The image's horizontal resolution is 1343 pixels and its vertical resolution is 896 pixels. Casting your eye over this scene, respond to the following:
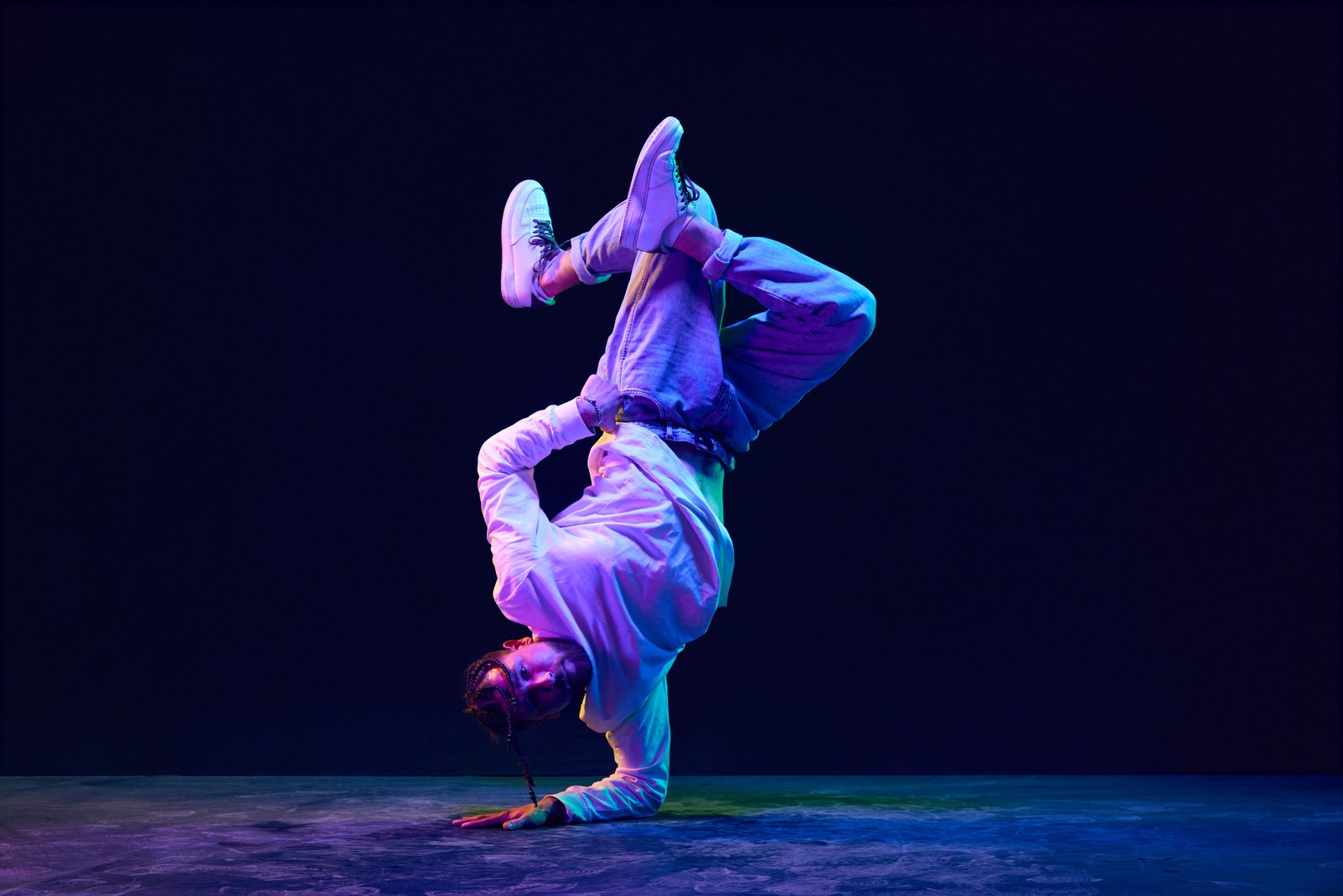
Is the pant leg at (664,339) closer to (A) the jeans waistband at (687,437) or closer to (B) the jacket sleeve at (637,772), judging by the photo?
(A) the jeans waistband at (687,437)

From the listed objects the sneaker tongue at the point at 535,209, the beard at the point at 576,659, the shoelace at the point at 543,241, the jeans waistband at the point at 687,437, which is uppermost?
the sneaker tongue at the point at 535,209

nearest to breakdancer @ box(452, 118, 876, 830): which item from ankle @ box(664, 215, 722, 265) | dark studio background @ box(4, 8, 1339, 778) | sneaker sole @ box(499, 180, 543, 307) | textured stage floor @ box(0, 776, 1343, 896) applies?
ankle @ box(664, 215, 722, 265)

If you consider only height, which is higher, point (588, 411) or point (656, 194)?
point (656, 194)

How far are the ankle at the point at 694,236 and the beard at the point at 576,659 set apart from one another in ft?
3.04

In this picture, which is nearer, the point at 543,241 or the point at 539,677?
the point at 539,677

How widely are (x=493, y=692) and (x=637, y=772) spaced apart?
0.45 meters

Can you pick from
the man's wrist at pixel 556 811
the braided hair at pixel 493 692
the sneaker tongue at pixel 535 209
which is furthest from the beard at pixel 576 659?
the sneaker tongue at pixel 535 209

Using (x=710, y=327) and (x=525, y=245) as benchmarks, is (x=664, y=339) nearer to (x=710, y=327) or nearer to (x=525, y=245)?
(x=710, y=327)

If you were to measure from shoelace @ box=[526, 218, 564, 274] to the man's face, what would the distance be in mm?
1019

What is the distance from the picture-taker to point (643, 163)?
263cm

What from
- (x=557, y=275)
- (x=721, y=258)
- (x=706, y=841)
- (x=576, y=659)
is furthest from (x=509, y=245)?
(x=706, y=841)

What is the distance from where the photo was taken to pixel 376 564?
3.91m

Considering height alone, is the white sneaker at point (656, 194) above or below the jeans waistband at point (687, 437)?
above

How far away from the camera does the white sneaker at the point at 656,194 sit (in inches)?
103
